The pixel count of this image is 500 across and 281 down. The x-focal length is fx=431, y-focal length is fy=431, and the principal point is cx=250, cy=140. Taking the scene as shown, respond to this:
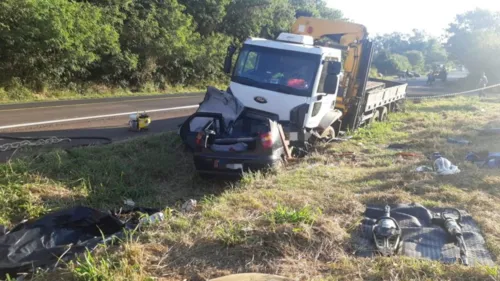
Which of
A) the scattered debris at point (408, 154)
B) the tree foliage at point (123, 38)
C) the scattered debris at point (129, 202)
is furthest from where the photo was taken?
the tree foliage at point (123, 38)

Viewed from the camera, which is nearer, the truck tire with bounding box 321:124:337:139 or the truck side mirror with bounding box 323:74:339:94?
the truck side mirror with bounding box 323:74:339:94

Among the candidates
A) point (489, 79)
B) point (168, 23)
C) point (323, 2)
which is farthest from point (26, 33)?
point (323, 2)

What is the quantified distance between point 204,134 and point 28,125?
5.46 m

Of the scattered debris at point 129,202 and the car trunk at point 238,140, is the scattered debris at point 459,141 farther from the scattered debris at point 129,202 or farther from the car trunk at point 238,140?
the scattered debris at point 129,202

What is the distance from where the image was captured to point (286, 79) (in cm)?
822

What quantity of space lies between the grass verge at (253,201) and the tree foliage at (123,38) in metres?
6.63

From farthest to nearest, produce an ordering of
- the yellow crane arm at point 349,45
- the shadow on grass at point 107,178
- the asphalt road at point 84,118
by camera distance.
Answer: the yellow crane arm at point 349,45
the asphalt road at point 84,118
the shadow on grass at point 107,178

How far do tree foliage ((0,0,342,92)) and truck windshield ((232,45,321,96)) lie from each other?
4.90 m

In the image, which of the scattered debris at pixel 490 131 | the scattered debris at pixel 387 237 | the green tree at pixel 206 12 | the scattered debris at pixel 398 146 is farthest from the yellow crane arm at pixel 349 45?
the green tree at pixel 206 12

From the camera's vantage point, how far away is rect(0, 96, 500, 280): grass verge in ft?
12.2

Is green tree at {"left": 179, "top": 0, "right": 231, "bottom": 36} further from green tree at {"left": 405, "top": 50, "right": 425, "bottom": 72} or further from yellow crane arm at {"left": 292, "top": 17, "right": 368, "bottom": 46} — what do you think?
green tree at {"left": 405, "top": 50, "right": 425, "bottom": 72}

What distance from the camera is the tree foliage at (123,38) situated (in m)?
15.6

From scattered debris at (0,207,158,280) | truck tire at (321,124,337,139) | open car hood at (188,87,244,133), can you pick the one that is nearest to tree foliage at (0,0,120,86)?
open car hood at (188,87,244,133)

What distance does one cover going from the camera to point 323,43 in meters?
10.9
